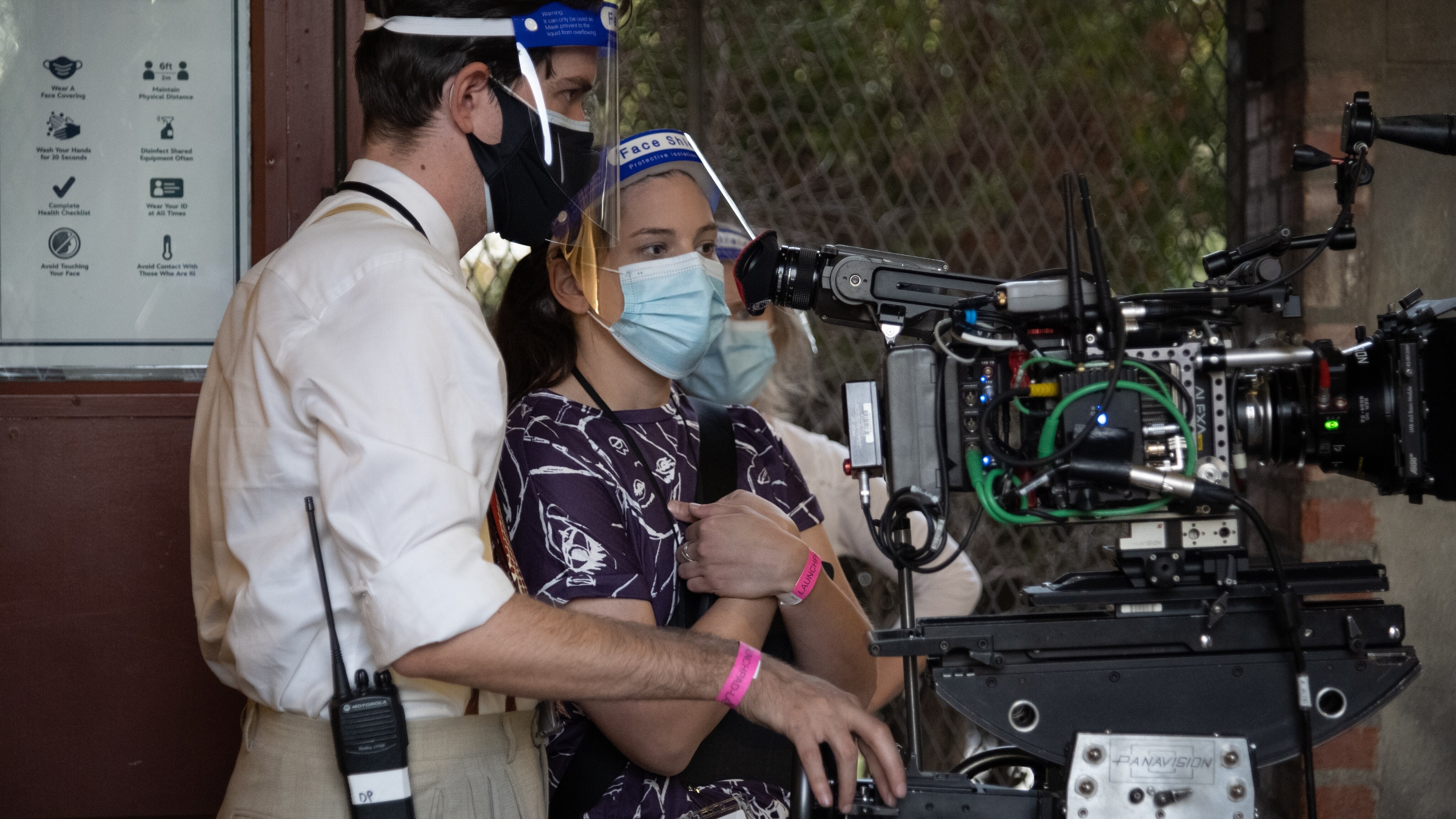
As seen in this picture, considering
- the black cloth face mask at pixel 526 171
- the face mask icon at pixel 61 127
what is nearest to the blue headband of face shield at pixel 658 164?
the black cloth face mask at pixel 526 171

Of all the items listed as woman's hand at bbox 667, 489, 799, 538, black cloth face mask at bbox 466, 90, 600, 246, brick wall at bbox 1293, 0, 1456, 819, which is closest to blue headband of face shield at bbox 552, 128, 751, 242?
black cloth face mask at bbox 466, 90, 600, 246

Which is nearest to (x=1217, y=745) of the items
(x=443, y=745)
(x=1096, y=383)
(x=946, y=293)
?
(x=1096, y=383)

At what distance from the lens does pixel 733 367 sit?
262 cm

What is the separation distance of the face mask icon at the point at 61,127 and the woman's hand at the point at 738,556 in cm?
144

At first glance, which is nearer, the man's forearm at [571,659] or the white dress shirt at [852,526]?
the man's forearm at [571,659]

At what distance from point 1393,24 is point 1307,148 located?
161cm

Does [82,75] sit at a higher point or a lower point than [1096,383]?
higher

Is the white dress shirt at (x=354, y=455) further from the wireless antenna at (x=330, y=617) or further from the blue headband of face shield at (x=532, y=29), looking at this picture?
the blue headband of face shield at (x=532, y=29)

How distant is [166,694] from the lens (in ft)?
7.86

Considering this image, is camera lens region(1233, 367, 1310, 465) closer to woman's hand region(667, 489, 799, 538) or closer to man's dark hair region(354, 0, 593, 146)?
woman's hand region(667, 489, 799, 538)

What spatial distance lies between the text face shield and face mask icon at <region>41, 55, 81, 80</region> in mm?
1081

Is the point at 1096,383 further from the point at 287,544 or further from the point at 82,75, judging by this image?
the point at 82,75

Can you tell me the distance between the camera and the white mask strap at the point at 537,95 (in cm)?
181

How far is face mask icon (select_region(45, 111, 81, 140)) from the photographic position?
7.63 ft
